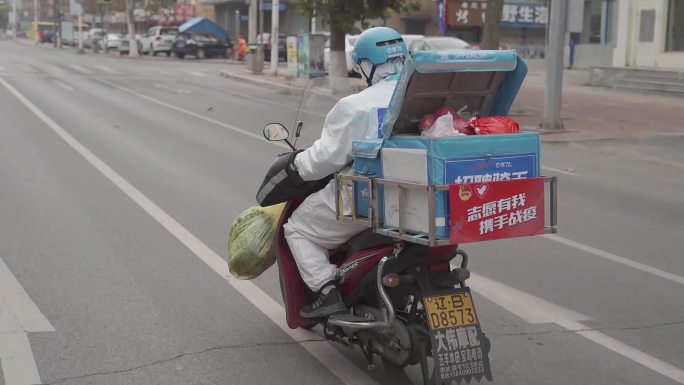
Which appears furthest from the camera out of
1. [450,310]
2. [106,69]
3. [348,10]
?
[106,69]

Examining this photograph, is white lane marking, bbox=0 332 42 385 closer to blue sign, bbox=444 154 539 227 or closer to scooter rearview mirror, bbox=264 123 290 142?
scooter rearview mirror, bbox=264 123 290 142

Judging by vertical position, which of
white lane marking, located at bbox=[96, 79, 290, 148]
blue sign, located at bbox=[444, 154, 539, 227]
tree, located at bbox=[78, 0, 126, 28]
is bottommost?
white lane marking, located at bbox=[96, 79, 290, 148]

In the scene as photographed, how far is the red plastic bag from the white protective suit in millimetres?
481

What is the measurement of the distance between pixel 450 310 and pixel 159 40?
5177cm

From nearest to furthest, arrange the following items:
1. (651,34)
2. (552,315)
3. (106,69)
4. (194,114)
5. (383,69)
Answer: (383,69) → (552,315) → (194,114) → (651,34) → (106,69)

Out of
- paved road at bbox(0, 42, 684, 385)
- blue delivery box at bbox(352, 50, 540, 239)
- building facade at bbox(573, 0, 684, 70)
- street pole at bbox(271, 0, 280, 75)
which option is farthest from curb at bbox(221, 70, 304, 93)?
blue delivery box at bbox(352, 50, 540, 239)

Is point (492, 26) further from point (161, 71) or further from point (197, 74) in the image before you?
point (161, 71)

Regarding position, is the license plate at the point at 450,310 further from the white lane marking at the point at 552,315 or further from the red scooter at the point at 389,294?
the white lane marking at the point at 552,315

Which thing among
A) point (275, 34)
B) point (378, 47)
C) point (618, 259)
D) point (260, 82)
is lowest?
point (618, 259)

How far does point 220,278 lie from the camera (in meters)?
6.57

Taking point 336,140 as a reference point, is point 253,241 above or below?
below

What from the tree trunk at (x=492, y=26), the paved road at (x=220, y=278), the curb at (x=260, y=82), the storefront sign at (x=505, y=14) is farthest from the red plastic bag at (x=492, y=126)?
the storefront sign at (x=505, y=14)

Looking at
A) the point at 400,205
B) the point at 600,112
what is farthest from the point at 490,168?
the point at 600,112

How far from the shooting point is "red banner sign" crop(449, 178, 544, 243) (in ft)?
12.6
